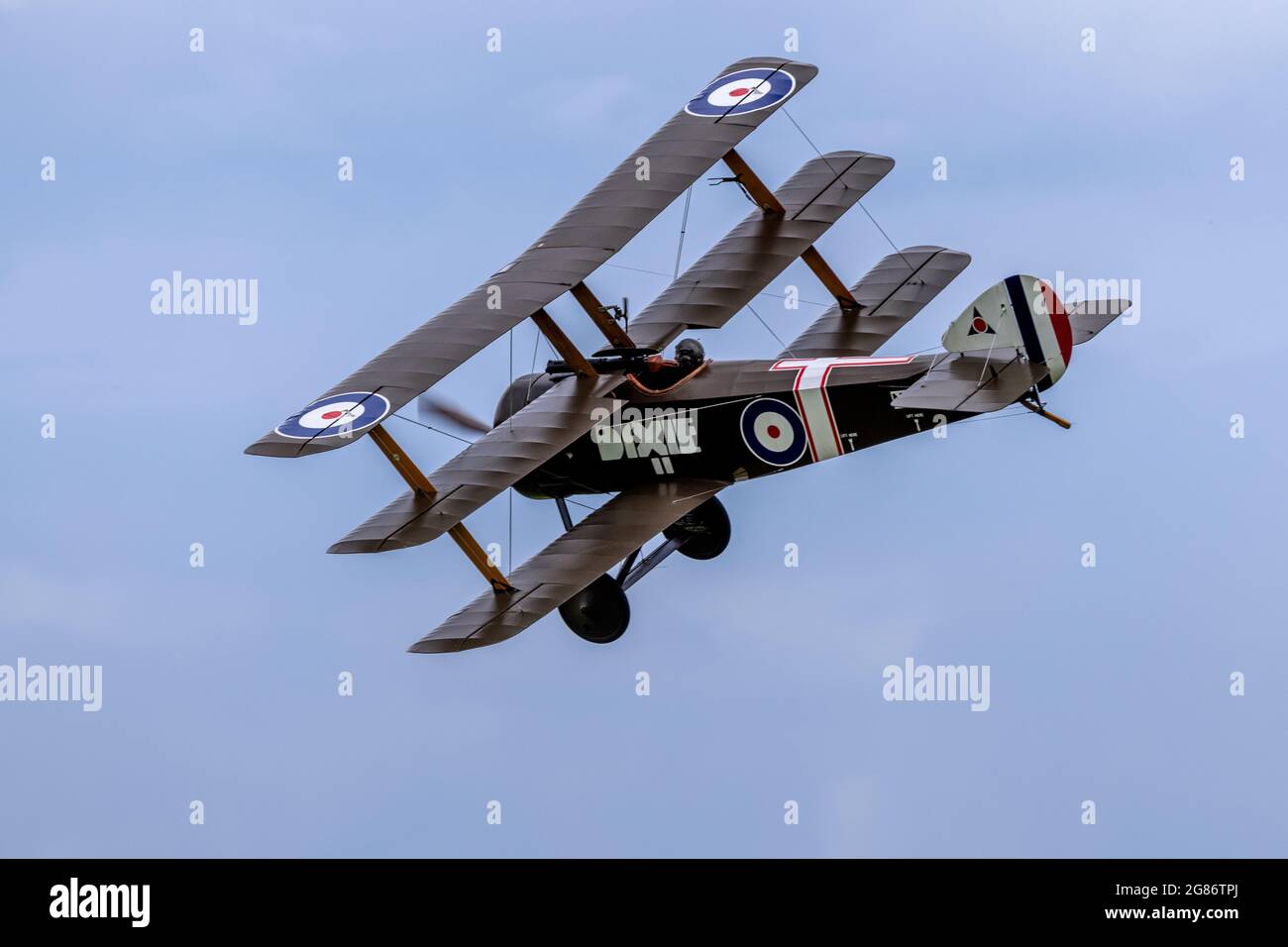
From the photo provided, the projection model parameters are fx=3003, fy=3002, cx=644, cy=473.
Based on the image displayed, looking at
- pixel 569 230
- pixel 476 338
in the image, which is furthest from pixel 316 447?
pixel 569 230

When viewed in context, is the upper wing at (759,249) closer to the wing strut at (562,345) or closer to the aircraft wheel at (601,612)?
the wing strut at (562,345)

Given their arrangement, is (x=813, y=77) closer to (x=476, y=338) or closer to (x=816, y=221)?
(x=816, y=221)

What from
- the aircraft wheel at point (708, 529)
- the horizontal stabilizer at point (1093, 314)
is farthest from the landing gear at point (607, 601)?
the horizontal stabilizer at point (1093, 314)

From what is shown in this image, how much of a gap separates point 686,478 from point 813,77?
4.75 m

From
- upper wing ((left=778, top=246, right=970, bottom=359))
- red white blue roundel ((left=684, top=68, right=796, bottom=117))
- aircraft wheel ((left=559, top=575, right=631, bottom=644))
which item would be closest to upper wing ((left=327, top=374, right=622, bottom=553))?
aircraft wheel ((left=559, top=575, right=631, bottom=644))

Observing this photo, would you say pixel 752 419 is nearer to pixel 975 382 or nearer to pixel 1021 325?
pixel 975 382

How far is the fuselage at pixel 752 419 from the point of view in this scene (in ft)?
91.7

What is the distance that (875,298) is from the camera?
30.4m

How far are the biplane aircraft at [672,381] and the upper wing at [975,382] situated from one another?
19mm

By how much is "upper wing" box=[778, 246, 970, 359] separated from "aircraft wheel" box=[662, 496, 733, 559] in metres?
1.92

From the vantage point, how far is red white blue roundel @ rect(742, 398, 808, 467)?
1107 inches

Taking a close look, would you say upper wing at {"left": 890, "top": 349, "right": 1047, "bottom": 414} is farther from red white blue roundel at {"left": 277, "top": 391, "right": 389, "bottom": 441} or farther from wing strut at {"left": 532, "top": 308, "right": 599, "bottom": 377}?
red white blue roundel at {"left": 277, "top": 391, "right": 389, "bottom": 441}

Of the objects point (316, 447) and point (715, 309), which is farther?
point (715, 309)

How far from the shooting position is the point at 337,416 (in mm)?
26391
